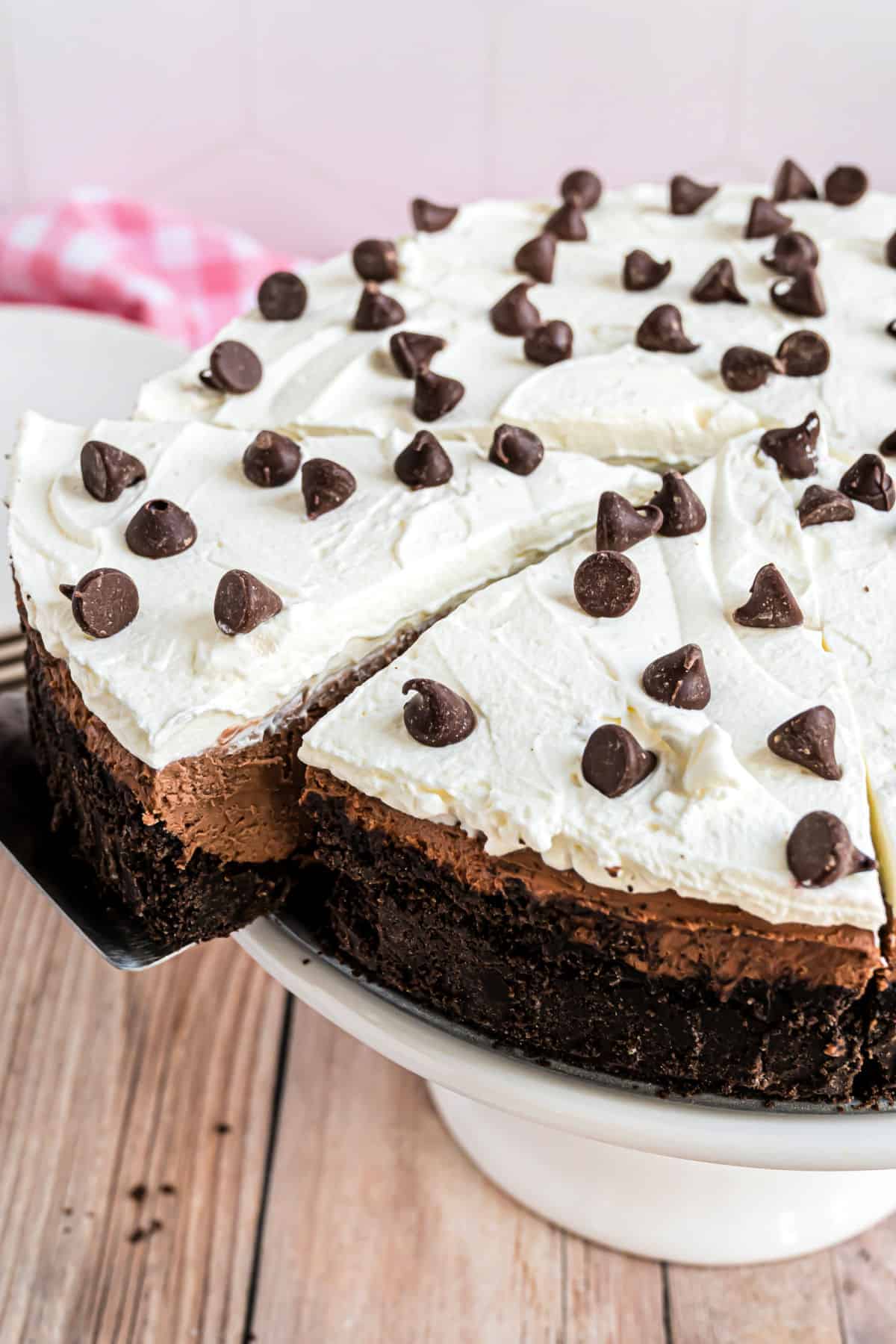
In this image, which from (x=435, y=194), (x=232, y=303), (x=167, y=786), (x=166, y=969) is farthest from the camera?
(x=435, y=194)

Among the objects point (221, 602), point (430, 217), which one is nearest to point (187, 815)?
point (221, 602)

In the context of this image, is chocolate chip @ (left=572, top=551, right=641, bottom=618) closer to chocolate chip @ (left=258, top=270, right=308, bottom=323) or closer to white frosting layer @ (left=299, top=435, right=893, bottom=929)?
white frosting layer @ (left=299, top=435, right=893, bottom=929)

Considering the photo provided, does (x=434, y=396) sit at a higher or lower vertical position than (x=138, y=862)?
higher

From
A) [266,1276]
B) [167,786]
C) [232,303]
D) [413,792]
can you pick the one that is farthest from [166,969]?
[232,303]

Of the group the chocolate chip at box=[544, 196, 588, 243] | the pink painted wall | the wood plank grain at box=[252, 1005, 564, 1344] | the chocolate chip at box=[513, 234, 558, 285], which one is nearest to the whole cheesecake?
the chocolate chip at box=[513, 234, 558, 285]

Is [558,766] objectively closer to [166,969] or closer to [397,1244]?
[397,1244]

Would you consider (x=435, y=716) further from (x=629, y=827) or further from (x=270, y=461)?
(x=270, y=461)
